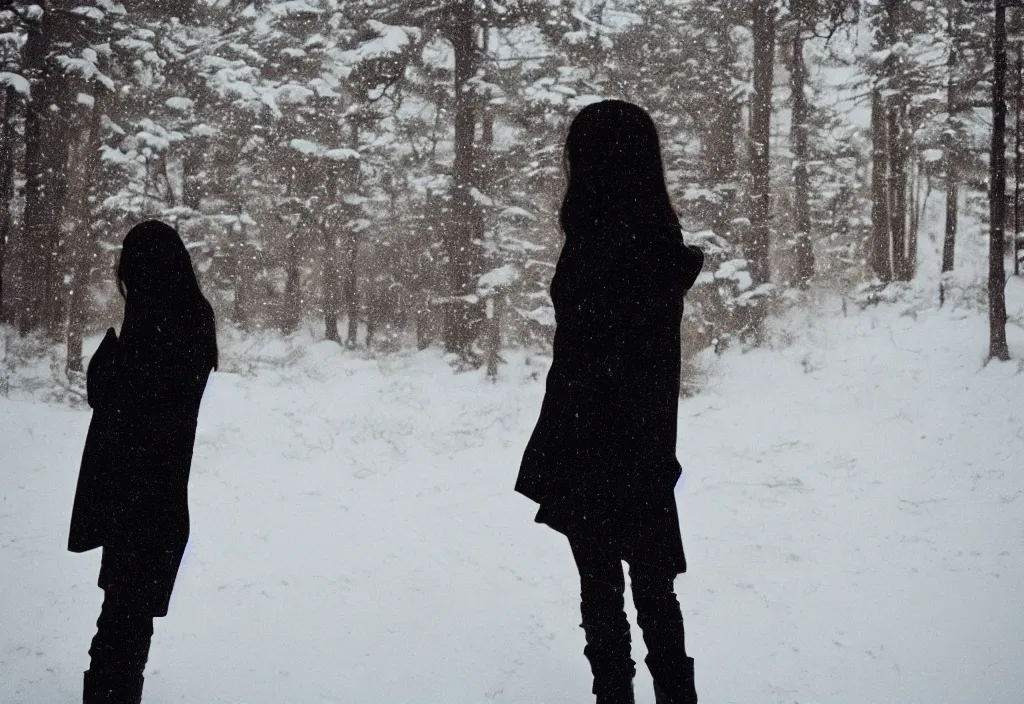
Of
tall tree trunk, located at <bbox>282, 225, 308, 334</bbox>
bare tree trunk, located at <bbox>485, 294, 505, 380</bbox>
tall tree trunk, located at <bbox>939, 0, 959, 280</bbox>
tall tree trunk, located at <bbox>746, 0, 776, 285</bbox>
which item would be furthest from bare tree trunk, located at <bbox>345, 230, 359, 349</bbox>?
tall tree trunk, located at <bbox>939, 0, 959, 280</bbox>

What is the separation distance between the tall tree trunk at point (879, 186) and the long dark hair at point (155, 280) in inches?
736

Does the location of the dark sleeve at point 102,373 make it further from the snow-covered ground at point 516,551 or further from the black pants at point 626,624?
the black pants at point 626,624

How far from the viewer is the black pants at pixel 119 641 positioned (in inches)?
122

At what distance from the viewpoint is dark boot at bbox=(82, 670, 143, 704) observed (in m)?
3.05

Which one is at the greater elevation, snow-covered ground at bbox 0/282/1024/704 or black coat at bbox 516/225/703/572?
black coat at bbox 516/225/703/572

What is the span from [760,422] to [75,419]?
11.7 m

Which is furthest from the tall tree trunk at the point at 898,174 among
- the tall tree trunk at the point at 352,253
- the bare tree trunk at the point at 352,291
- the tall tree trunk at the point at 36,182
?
the tall tree trunk at the point at 36,182

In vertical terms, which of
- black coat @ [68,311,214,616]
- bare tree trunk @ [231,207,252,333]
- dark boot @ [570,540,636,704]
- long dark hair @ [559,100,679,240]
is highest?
bare tree trunk @ [231,207,252,333]

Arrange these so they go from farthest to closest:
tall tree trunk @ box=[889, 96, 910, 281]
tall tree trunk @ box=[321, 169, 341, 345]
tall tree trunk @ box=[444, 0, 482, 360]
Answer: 1. tall tree trunk @ box=[321, 169, 341, 345]
2. tall tree trunk @ box=[889, 96, 910, 281]
3. tall tree trunk @ box=[444, 0, 482, 360]

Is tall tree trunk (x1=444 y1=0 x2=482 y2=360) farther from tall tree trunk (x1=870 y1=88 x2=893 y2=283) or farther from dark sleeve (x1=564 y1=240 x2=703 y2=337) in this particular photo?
dark sleeve (x1=564 y1=240 x2=703 y2=337)

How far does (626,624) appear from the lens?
9.41ft

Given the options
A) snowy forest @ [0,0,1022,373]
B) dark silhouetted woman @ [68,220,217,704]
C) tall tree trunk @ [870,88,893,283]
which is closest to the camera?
dark silhouetted woman @ [68,220,217,704]

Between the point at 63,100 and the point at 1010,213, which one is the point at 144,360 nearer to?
the point at 63,100

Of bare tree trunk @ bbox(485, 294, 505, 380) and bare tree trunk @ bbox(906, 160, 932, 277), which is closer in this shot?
bare tree trunk @ bbox(485, 294, 505, 380)
